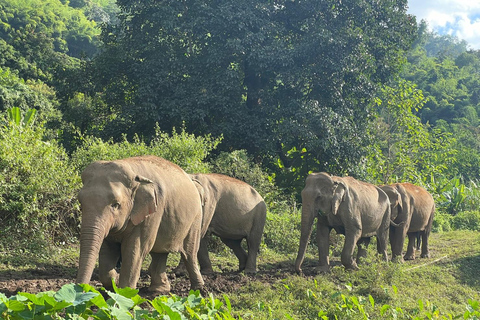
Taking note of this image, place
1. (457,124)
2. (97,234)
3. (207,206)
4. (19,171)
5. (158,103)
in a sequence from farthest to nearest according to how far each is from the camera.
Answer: (457,124) → (158,103) → (19,171) → (207,206) → (97,234)

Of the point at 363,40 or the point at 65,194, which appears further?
the point at 363,40

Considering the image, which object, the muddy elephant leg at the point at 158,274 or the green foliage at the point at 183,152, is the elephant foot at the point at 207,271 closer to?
the muddy elephant leg at the point at 158,274

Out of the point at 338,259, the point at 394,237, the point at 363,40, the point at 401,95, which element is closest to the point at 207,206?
the point at 338,259

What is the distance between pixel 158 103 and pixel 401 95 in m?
10.3

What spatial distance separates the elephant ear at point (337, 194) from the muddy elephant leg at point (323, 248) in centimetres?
61

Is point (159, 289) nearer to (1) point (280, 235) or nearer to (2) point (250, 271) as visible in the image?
(2) point (250, 271)

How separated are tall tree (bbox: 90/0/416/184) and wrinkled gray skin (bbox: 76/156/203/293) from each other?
1031cm

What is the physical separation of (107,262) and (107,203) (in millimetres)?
1194

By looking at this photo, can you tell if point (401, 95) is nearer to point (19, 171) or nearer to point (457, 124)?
point (19, 171)

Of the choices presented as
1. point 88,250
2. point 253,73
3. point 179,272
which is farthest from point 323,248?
point 253,73

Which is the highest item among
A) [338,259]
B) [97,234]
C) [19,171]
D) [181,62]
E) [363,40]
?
[363,40]

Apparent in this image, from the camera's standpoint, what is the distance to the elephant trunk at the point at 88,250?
5.90 meters

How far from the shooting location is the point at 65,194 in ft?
35.2

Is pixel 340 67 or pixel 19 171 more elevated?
pixel 340 67
